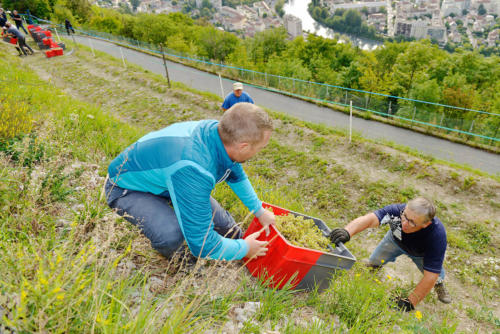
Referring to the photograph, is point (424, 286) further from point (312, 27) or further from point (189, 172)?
point (312, 27)

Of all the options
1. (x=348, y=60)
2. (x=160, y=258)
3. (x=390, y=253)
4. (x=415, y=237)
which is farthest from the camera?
(x=348, y=60)

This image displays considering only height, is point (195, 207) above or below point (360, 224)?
above

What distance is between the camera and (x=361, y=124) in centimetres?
1275

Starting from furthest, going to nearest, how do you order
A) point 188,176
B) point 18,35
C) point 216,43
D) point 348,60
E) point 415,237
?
1. point 348,60
2. point 216,43
3. point 18,35
4. point 415,237
5. point 188,176

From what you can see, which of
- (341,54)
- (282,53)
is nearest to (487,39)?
(341,54)

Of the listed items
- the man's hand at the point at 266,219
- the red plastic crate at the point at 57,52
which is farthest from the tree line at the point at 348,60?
the man's hand at the point at 266,219

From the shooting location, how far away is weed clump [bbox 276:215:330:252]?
8.82 feet

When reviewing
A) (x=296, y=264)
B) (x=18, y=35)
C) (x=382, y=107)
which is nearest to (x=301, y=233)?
(x=296, y=264)

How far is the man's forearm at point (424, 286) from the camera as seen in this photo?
3160 millimetres

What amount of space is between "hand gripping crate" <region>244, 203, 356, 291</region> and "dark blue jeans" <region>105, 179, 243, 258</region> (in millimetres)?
469

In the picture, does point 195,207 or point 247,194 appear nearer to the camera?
point 195,207

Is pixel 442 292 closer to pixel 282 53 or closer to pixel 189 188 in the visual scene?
pixel 189 188

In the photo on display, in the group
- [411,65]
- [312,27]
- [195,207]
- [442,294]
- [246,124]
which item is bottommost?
[411,65]

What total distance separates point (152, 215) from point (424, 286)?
305 cm
